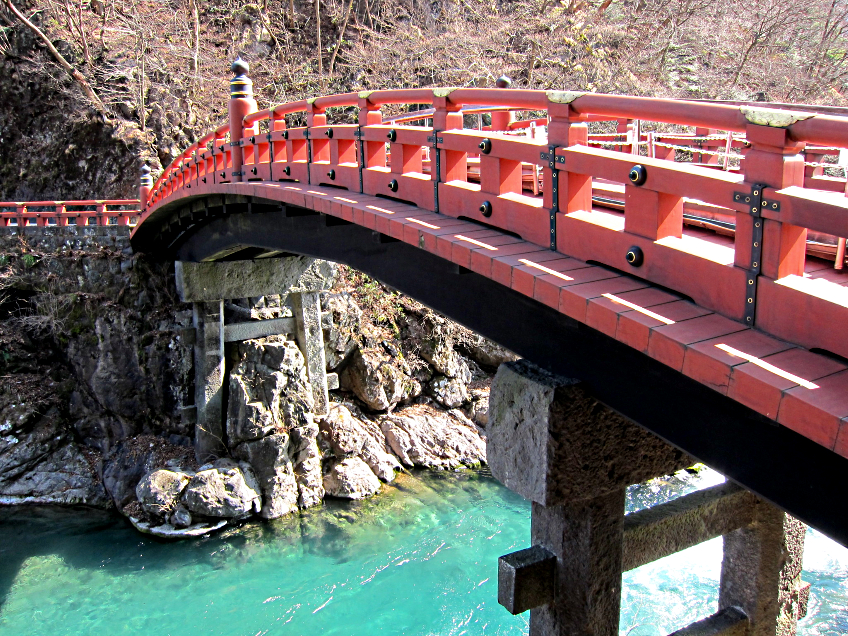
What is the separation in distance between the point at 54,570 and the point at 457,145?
9.79m

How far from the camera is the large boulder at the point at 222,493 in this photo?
11.8 meters

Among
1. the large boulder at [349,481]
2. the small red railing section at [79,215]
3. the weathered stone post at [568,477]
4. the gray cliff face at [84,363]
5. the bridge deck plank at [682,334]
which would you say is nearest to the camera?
the bridge deck plank at [682,334]

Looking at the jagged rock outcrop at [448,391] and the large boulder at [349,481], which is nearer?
the large boulder at [349,481]

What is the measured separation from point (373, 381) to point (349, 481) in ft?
7.93

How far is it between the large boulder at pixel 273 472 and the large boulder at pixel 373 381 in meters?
2.33

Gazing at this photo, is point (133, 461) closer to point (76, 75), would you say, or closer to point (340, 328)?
point (340, 328)

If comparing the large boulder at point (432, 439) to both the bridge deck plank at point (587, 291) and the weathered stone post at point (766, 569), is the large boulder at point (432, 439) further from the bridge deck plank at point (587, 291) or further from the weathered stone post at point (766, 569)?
the bridge deck plank at point (587, 291)

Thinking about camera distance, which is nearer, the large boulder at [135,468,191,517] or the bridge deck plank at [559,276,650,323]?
the bridge deck plank at [559,276,650,323]

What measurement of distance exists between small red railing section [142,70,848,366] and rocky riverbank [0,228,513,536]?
6949 mm

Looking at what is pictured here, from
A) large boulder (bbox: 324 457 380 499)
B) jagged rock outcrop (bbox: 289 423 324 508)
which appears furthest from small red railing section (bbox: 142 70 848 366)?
large boulder (bbox: 324 457 380 499)

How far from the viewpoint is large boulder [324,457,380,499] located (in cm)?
1267

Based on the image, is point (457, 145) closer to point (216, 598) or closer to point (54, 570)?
point (216, 598)

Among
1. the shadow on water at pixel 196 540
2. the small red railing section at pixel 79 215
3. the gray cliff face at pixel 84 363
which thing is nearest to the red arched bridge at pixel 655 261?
the shadow on water at pixel 196 540

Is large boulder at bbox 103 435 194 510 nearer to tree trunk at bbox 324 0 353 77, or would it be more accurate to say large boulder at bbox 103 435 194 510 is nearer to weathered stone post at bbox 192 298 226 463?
weathered stone post at bbox 192 298 226 463
